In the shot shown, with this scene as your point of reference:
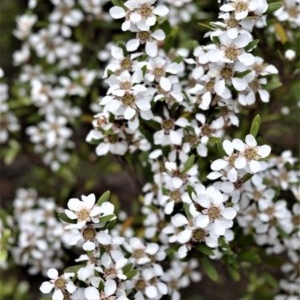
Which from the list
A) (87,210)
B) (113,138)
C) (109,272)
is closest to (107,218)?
(87,210)

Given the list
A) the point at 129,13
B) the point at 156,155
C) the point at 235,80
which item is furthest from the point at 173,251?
the point at 129,13

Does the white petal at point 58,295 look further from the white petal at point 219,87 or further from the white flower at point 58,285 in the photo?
the white petal at point 219,87

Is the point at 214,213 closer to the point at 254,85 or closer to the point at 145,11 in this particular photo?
the point at 254,85

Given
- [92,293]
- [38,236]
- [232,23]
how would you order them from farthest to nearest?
1. [38,236]
2. [232,23]
3. [92,293]

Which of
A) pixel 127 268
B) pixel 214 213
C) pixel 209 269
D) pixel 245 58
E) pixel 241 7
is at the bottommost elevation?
pixel 209 269

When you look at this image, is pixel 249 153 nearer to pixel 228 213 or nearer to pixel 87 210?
pixel 228 213

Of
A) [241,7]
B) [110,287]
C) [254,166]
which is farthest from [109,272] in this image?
[241,7]

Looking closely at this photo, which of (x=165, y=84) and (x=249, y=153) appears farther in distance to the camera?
(x=165, y=84)

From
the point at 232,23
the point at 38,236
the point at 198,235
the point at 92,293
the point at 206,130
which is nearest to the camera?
the point at 92,293

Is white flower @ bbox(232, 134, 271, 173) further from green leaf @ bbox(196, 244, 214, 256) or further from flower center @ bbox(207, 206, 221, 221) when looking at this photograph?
green leaf @ bbox(196, 244, 214, 256)

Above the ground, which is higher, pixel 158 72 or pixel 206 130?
pixel 158 72

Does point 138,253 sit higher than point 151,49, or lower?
lower
